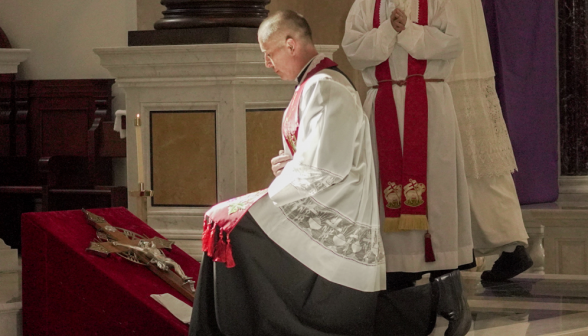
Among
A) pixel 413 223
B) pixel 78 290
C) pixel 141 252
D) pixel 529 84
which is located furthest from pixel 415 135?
pixel 529 84

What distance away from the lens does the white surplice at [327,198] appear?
11.1ft

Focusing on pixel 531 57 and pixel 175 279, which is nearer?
pixel 175 279

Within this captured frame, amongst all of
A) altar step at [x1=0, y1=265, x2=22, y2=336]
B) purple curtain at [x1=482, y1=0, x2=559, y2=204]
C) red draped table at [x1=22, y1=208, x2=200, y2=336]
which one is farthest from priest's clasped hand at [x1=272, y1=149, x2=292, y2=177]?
purple curtain at [x1=482, y1=0, x2=559, y2=204]

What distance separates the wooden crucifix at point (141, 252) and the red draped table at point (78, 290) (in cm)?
5

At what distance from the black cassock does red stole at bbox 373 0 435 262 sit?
3.82 feet

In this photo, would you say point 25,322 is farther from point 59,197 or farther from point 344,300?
point 59,197

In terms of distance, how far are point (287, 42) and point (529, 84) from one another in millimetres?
4049

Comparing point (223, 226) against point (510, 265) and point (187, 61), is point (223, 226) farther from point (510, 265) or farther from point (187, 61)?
point (510, 265)

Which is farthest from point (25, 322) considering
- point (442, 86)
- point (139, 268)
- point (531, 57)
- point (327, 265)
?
point (531, 57)

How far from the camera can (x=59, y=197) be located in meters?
7.21

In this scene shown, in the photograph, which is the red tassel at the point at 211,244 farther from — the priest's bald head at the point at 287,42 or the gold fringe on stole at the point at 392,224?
the gold fringe on stole at the point at 392,224

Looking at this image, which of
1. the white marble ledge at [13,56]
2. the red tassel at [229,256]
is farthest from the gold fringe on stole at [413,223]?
the white marble ledge at [13,56]

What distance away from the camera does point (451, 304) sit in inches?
148

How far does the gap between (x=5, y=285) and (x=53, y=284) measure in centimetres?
73
